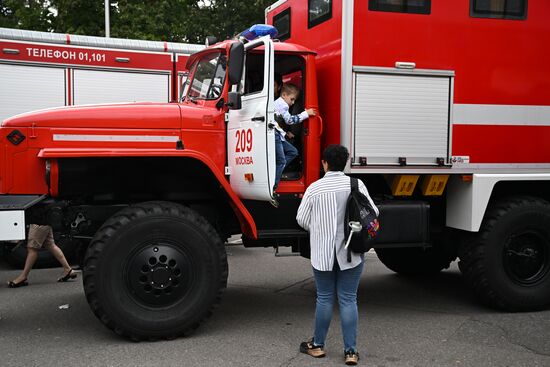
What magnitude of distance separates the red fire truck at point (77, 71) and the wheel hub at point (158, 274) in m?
3.83

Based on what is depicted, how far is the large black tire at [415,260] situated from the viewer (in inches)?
315

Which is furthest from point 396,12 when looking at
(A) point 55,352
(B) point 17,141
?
(A) point 55,352

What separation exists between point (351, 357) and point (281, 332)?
104 centimetres

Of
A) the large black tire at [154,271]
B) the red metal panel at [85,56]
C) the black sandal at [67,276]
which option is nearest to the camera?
the large black tire at [154,271]

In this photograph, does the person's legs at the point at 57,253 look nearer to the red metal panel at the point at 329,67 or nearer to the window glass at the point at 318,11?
the red metal panel at the point at 329,67

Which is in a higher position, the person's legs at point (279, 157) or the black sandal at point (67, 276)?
the person's legs at point (279, 157)

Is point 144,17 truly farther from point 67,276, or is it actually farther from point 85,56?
point 67,276

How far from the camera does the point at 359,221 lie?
471 cm

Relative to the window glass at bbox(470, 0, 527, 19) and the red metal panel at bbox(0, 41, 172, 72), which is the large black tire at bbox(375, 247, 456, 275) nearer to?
the window glass at bbox(470, 0, 527, 19)

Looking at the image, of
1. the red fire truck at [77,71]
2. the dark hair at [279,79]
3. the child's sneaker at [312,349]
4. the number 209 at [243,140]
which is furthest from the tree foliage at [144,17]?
the child's sneaker at [312,349]

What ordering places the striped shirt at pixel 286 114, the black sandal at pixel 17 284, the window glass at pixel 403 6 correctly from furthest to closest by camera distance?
the black sandal at pixel 17 284
the window glass at pixel 403 6
the striped shirt at pixel 286 114

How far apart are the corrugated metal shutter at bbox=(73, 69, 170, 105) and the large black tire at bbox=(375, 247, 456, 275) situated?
4.71 metres

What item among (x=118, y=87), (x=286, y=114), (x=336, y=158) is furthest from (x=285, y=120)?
(x=118, y=87)

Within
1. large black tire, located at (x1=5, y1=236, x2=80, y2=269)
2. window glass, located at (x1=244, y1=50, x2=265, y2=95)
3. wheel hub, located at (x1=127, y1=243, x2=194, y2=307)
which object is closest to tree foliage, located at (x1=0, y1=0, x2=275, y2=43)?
large black tire, located at (x1=5, y1=236, x2=80, y2=269)
